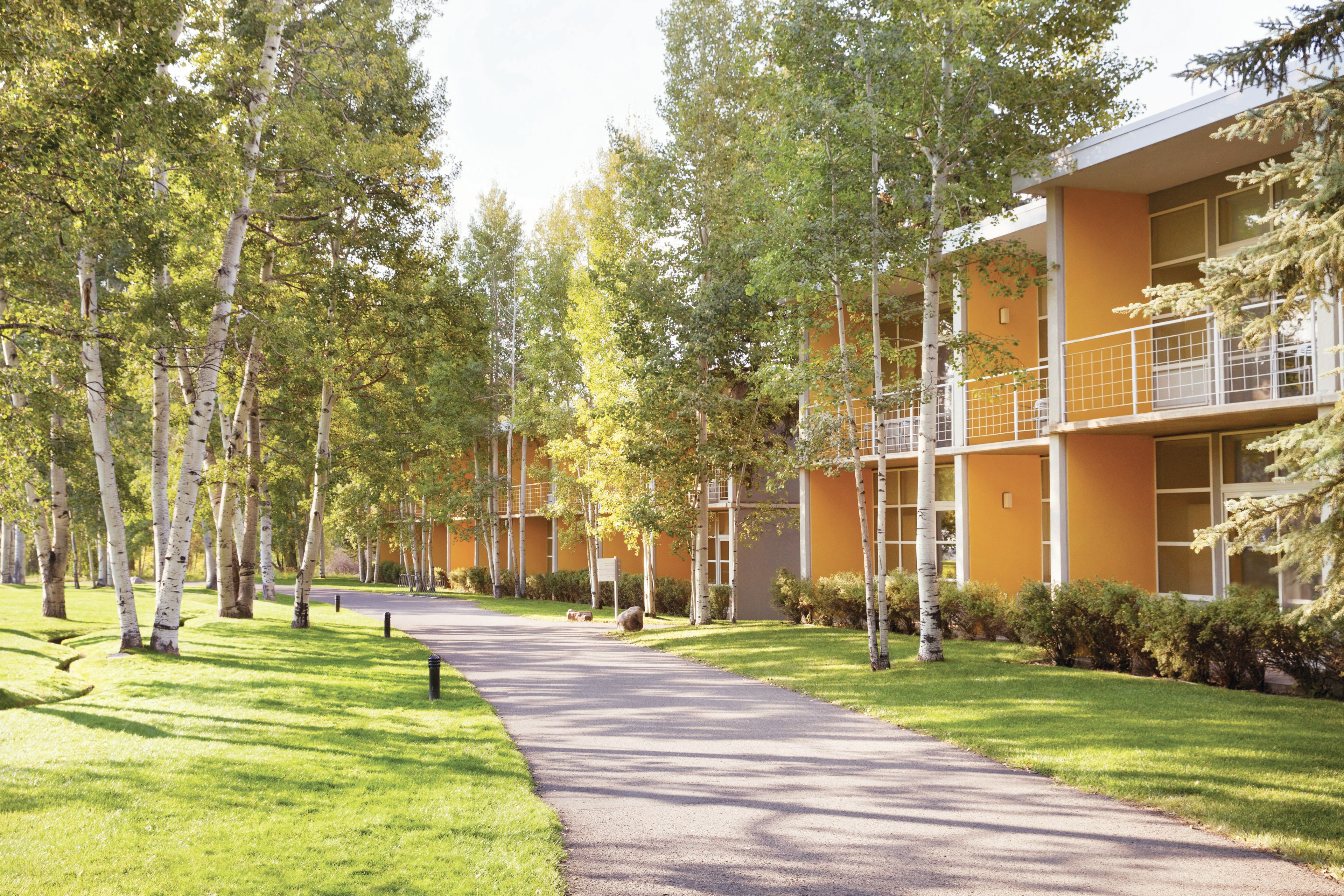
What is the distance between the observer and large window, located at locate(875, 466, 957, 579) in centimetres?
2122

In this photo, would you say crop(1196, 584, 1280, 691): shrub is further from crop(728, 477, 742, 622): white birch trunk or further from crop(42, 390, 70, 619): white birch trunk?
crop(42, 390, 70, 619): white birch trunk

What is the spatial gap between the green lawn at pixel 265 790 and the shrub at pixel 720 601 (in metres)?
13.5

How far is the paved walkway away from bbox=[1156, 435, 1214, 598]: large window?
7920mm

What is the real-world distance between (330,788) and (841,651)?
406 inches

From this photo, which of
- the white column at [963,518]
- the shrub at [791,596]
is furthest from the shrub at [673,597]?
the white column at [963,518]

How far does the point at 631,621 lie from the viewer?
2145cm

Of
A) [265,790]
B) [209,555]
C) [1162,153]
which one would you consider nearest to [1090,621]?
[1162,153]

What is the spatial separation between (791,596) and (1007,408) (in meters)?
6.82

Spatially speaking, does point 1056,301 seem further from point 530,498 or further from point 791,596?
point 530,498

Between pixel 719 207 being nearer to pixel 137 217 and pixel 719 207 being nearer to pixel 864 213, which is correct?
pixel 864 213

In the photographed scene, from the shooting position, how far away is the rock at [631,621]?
21.4 m

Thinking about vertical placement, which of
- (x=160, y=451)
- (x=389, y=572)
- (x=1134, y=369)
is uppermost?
(x=1134, y=369)

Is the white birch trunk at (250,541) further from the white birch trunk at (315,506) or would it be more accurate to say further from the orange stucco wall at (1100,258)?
the orange stucco wall at (1100,258)

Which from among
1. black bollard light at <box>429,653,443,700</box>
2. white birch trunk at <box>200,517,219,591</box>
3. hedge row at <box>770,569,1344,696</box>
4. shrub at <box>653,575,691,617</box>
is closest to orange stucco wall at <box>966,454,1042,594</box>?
hedge row at <box>770,569,1344,696</box>
